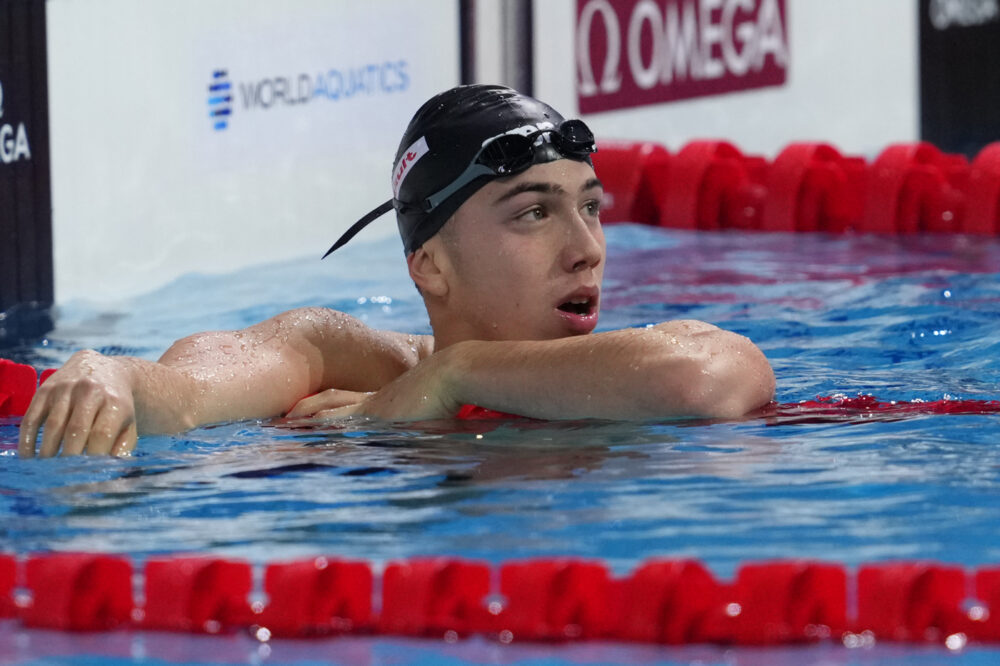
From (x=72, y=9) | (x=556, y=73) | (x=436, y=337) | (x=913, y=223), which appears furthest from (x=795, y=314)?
(x=556, y=73)

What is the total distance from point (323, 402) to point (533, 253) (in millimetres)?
586

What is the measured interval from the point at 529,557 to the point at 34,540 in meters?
0.72

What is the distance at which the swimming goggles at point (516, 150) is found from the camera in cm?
284

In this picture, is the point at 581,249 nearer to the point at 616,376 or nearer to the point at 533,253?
the point at 533,253

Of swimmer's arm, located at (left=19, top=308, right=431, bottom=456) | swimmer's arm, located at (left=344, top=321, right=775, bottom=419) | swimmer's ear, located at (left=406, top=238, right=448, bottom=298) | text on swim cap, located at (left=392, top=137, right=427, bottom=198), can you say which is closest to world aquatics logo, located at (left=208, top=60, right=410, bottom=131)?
swimmer's arm, located at (left=19, top=308, right=431, bottom=456)

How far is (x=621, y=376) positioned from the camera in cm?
258

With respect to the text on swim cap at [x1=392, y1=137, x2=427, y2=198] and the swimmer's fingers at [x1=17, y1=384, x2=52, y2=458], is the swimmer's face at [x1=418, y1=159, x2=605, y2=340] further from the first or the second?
the swimmer's fingers at [x1=17, y1=384, x2=52, y2=458]

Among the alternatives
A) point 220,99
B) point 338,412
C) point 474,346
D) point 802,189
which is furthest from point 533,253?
point 802,189

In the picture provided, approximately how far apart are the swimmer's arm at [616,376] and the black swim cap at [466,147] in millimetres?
328

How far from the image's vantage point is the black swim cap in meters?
2.86

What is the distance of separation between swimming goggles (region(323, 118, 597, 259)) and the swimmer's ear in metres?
0.10

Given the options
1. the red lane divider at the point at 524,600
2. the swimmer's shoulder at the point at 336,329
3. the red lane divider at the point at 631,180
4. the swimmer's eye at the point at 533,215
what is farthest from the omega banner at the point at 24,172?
the red lane divider at the point at 524,600

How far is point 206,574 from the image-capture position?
1887 millimetres

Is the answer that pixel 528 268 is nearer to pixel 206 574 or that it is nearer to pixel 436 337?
pixel 436 337
